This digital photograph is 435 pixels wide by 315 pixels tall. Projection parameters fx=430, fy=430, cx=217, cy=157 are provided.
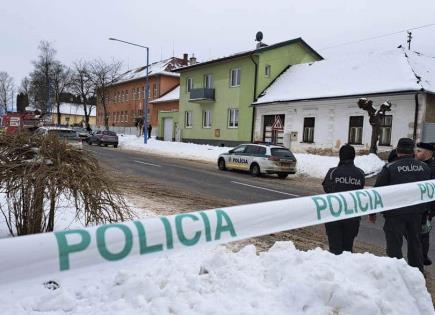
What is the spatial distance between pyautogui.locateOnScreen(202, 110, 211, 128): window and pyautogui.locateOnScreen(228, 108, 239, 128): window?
2921mm

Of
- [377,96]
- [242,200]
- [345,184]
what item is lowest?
[242,200]

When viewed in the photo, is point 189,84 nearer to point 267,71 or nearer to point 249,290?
point 267,71

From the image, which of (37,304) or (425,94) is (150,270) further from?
(425,94)

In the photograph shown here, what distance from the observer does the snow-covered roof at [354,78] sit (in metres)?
24.0

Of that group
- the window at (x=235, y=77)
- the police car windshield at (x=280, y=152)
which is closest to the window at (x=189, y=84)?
the window at (x=235, y=77)

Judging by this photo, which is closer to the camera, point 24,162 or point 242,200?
point 24,162

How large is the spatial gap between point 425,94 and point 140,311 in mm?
22755

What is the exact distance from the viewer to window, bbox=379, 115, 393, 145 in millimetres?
24141

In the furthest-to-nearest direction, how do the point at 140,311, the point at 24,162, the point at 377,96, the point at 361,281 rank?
the point at 377,96 → the point at 24,162 → the point at 361,281 → the point at 140,311

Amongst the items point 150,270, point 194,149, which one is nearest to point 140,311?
point 150,270

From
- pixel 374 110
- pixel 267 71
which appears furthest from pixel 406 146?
pixel 267 71

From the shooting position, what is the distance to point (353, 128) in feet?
85.3

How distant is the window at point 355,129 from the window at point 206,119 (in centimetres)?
1492

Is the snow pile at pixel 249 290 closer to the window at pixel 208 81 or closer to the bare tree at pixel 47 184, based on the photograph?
the bare tree at pixel 47 184
